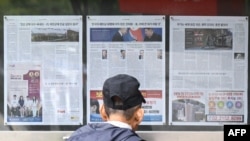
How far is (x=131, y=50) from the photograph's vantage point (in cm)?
355

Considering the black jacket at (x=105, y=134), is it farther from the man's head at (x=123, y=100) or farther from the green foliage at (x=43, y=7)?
the green foliage at (x=43, y=7)

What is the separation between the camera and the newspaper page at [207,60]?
354cm

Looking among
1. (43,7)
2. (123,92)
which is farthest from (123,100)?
(43,7)

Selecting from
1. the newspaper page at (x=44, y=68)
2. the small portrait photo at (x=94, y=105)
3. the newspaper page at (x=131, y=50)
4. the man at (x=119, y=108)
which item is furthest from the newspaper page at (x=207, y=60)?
the man at (x=119, y=108)

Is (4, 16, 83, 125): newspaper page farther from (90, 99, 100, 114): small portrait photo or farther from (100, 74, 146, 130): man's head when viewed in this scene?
(100, 74, 146, 130): man's head

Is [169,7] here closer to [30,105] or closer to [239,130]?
[239,130]

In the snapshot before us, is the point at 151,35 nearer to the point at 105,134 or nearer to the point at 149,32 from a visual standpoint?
the point at 149,32

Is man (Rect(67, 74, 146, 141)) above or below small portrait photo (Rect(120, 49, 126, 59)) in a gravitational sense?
below

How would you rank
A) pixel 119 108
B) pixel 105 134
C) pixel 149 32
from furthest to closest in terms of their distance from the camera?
pixel 149 32 → pixel 119 108 → pixel 105 134

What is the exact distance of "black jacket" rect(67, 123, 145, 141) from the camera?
5.84 ft

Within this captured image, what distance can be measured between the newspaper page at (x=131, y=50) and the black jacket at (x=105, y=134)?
5.49 ft

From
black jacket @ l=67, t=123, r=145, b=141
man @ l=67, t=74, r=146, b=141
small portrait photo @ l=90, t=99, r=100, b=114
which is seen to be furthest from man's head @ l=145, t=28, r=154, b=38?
black jacket @ l=67, t=123, r=145, b=141

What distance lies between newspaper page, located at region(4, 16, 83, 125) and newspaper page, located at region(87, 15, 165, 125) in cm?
14

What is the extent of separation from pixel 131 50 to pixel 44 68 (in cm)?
71
